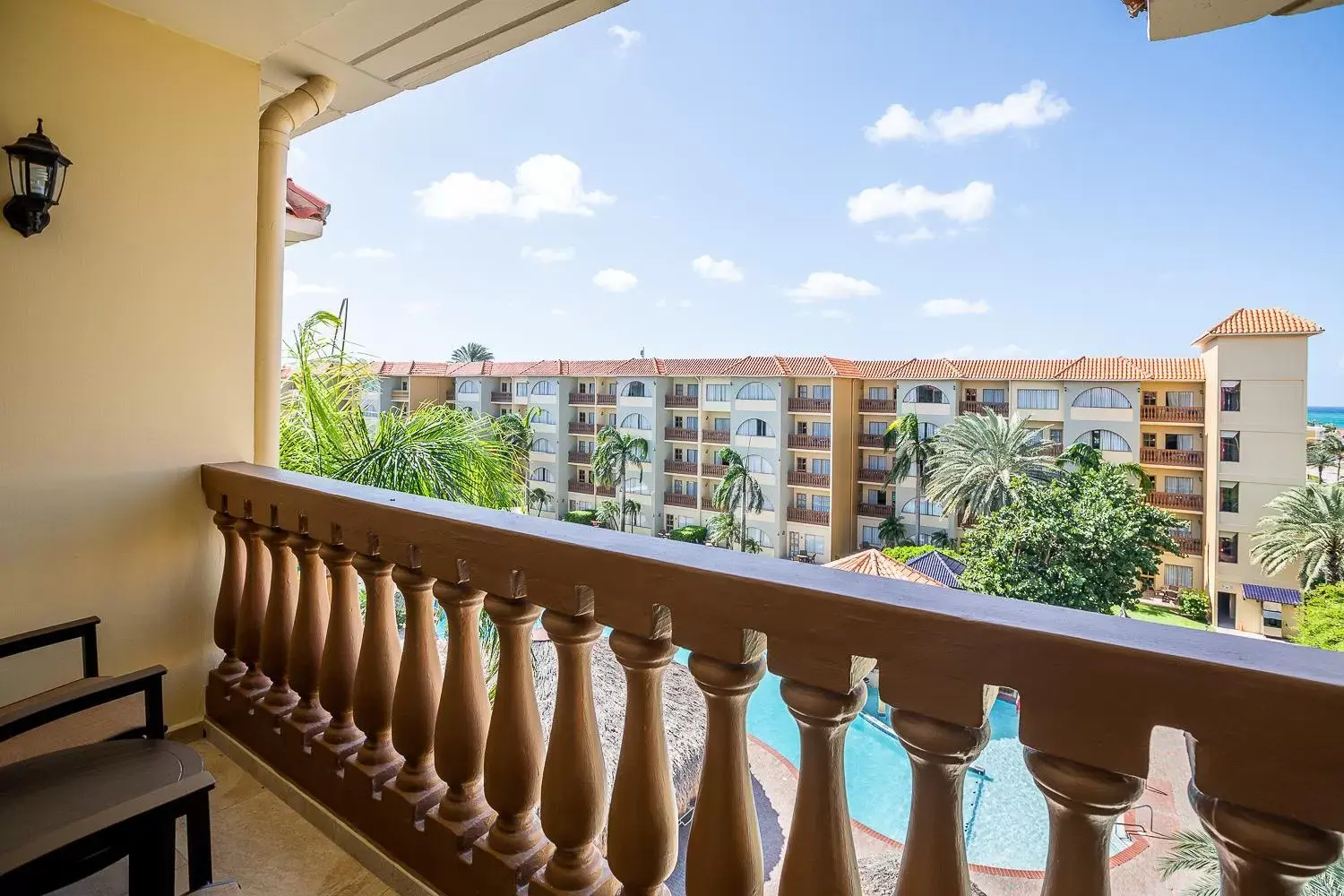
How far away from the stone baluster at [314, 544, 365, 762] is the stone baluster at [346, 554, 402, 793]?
0.07 metres

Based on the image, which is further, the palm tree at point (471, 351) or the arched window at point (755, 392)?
the palm tree at point (471, 351)

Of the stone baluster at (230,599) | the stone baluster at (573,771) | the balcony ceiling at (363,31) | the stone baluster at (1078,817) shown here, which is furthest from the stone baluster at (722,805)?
the balcony ceiling at (363,31)

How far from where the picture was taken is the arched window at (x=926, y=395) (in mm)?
17734

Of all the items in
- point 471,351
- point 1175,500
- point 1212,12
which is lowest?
point 1175,500

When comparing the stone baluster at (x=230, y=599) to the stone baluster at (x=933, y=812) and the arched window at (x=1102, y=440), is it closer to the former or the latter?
the stone baluster at (x=933, y=812)

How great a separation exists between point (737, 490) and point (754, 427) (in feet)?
5.68

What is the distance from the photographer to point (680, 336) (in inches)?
1953

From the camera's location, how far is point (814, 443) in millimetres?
17953

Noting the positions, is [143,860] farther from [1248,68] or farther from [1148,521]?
[1248,68]

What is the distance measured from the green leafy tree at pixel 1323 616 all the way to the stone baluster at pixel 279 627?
39.0 ft

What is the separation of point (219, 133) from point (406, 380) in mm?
9667

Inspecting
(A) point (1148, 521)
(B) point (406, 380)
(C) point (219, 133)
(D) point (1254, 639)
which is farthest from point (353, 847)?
(A) point (1148, 521)

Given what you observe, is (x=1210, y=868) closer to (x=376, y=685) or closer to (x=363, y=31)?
(x=376, y=685)

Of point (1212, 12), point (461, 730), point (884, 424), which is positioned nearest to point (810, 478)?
point (884, 424)
